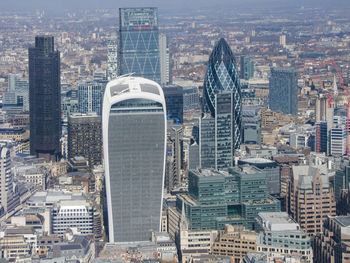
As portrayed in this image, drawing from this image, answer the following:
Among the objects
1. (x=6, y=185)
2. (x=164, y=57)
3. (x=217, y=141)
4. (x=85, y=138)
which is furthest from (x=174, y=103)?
(x=6, y=185)

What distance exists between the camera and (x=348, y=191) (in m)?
32.9

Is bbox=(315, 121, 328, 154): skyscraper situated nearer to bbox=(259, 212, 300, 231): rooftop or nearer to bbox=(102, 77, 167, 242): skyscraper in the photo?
bbox=(102, 77, 167, 242): skyscraper

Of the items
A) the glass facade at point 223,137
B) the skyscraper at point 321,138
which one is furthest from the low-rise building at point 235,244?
the skyscraper at point 321,138

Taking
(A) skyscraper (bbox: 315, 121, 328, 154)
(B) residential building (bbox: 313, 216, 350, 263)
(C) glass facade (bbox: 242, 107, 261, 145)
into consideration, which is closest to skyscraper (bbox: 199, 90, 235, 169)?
(C) glass facade (bbox: 242, 107, 261, 145)

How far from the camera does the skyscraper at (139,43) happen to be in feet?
182

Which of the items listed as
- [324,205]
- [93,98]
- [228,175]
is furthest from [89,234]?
[93,98]

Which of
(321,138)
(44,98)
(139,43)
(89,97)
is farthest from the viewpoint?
(89,97)

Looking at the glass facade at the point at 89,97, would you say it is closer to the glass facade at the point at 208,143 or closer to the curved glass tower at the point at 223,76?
the curved glass tower at the point at 223,76

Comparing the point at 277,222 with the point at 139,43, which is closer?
the point at 277,222

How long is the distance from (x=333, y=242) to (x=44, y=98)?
85.4 ft

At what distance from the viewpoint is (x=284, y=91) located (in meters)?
66.3

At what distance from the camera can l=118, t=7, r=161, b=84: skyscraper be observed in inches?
2190

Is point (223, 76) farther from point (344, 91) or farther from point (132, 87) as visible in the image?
point (344, 91)

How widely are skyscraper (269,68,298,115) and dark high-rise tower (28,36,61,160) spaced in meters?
17.9
